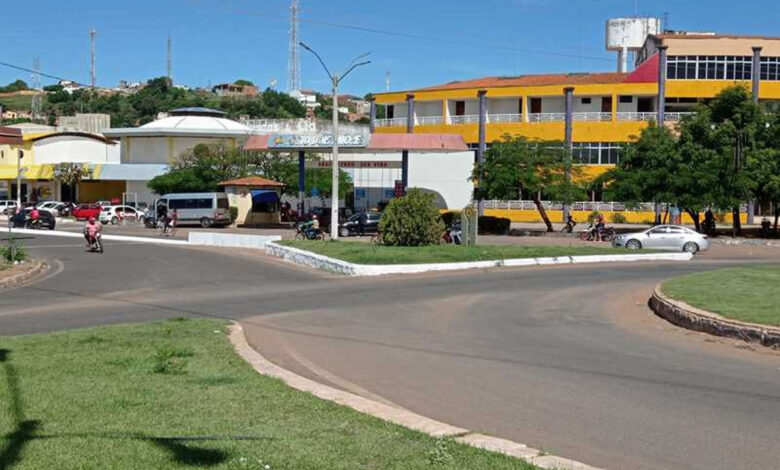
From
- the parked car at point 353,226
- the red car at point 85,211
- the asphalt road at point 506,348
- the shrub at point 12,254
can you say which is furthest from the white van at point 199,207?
the asphalt road at point 506,348

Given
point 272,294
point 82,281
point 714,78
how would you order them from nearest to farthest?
point 272,294, point 82,281, point 714,78

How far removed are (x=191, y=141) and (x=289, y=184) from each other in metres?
18.6

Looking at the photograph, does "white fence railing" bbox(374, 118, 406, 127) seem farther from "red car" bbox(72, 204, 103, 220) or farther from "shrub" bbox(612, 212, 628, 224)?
"red car" bbox(72, 204, 103, 220)

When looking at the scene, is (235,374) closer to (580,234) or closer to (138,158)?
(580,234)

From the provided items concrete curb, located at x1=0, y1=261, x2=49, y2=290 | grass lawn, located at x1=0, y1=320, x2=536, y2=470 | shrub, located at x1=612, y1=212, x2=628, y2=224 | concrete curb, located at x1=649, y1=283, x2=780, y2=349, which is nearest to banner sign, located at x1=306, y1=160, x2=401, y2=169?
shrub, located at x1=612, y1=212, x2=628, y2=224

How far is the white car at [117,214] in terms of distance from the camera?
64.9 metres

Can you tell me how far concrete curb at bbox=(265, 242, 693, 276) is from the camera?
85.6 feet

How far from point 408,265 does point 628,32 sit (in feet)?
236

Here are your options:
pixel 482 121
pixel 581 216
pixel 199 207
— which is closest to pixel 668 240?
pixel 581 216

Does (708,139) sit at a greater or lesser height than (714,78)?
lesser

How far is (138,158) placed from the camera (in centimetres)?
8350

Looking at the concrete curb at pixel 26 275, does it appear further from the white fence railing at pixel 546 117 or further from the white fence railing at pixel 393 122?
the white fence railing at pixel 393 122

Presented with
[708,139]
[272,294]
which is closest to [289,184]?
[708,139]

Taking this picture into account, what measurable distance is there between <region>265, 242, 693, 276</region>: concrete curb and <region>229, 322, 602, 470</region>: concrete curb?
15520mm
